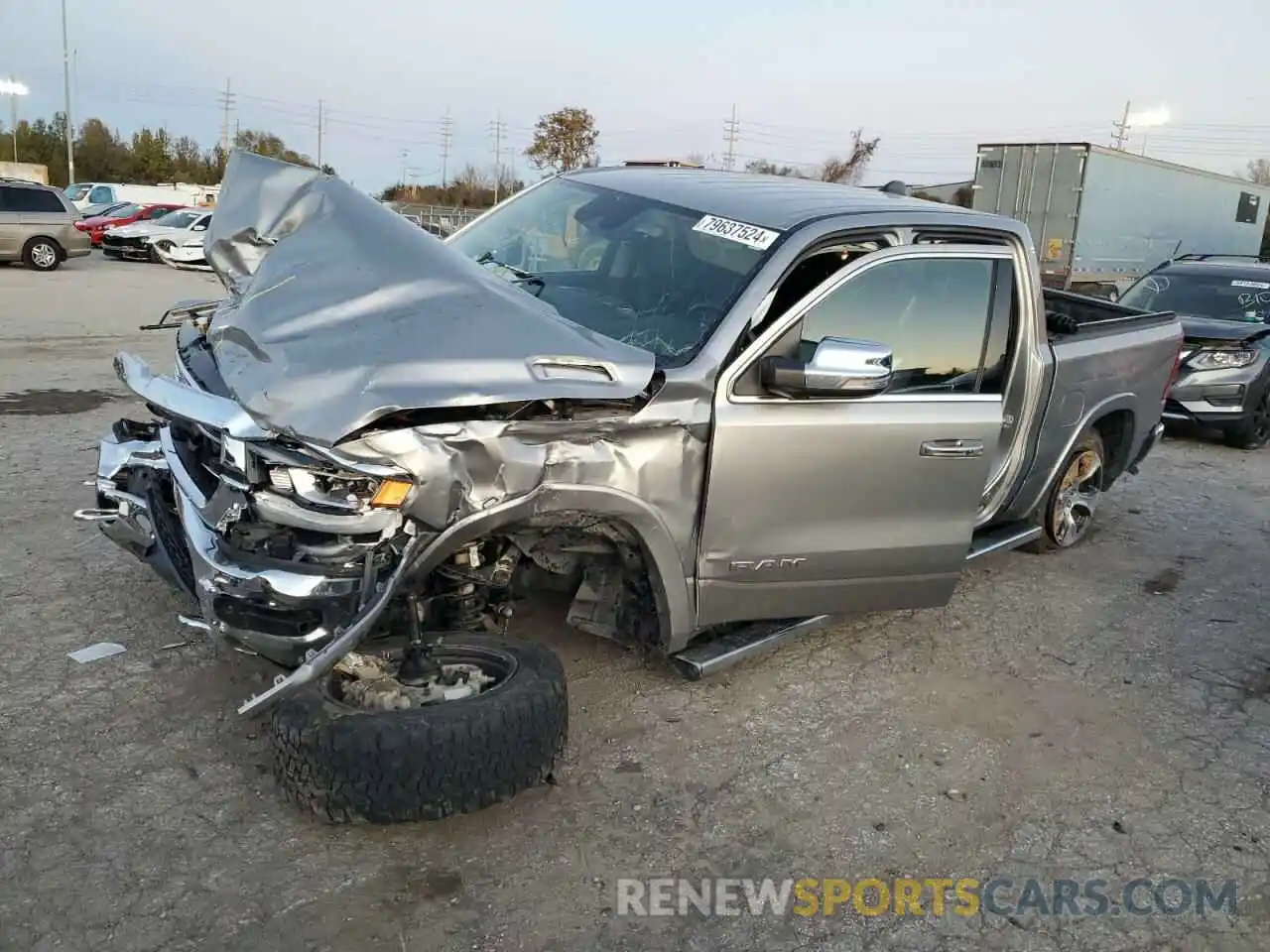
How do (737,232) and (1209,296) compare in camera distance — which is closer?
(737,232)

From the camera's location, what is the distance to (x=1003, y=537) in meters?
5.26

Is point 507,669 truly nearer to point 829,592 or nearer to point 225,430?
point 225,430

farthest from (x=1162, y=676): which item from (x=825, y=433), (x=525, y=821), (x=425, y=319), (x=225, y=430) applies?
(x=225, y=430)

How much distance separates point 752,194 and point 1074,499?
3.11m

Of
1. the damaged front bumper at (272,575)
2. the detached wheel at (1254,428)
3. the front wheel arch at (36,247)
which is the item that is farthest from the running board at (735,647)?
the front wheel arch at (36,247)

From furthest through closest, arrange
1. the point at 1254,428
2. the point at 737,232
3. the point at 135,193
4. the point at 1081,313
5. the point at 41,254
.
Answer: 1. the point at 135,193
2. the point at 41,254
3. the point at 1254,428
4. the point at 1081,313
5. the point at 737,232

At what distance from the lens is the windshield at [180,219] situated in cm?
2588

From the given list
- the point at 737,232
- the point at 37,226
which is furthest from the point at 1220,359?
the point at 37,226

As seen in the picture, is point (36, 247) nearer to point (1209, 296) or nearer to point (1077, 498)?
point (1209, 296)

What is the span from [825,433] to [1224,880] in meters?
1.87

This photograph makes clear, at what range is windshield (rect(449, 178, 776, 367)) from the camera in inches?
146

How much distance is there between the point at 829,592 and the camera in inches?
157

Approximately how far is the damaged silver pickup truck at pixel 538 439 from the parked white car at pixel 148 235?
76.1 ft

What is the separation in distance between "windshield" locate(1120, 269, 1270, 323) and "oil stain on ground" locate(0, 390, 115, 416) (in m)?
10.2
